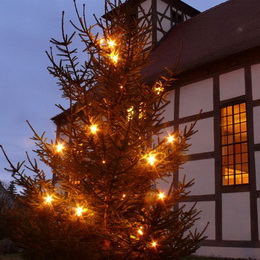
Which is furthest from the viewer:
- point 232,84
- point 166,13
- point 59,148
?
point 166,13

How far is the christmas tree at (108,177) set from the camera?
16.2 feet

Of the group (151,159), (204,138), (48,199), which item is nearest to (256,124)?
(204,138)

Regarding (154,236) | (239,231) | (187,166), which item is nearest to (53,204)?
(154,236)

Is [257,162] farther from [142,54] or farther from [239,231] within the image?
[142,54]

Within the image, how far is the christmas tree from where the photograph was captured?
4.93 m

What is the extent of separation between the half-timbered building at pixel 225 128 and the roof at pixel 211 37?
0.22 ft

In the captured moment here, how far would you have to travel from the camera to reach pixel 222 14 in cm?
1759

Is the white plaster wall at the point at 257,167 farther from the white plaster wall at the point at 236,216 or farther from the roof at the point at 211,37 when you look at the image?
the roof at the point at 211,37

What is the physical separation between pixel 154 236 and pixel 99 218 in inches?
31.4

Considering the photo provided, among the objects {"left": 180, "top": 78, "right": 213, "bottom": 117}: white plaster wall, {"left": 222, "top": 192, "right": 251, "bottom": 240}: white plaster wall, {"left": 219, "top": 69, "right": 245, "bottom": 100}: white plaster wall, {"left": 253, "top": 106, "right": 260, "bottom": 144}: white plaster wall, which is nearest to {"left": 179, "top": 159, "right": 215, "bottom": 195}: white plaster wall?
{"left": 222, "top": 192, "right": 251, "bottom": 240}: white plaster wall

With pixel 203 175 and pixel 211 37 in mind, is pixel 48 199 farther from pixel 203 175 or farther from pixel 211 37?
pixel 211 37

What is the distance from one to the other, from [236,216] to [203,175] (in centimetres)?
182

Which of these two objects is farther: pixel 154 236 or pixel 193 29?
pixel 193 29

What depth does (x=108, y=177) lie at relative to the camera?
16.5ft
